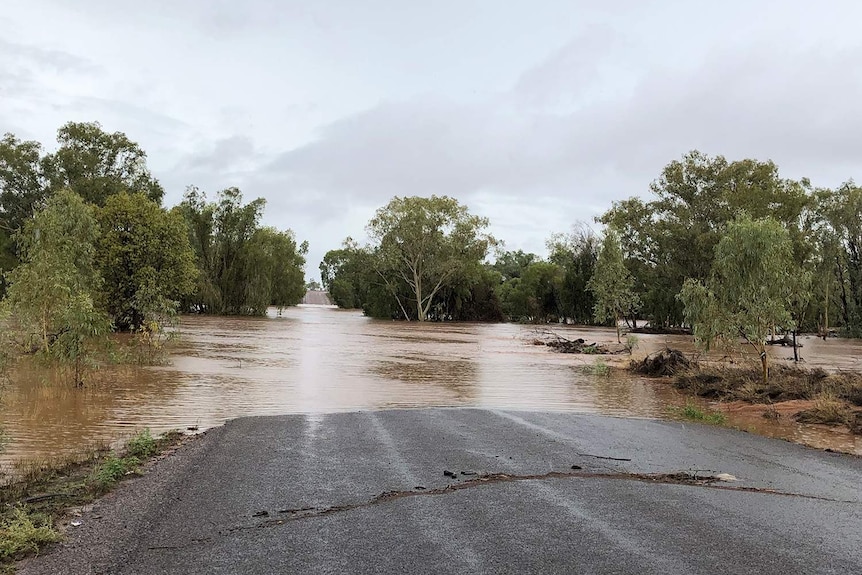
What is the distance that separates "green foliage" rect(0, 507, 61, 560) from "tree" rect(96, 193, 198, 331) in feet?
85.4

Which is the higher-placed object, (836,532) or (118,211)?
(118,211)

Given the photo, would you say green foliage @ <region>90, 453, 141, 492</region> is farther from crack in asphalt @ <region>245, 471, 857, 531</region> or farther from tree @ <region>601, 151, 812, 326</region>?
tree @ <region>601, 151, 812, 326</region>

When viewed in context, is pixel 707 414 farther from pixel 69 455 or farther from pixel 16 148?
pixel 16 148

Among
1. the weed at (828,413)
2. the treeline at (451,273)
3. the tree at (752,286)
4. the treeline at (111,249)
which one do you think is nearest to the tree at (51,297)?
the treeline at (111,249)

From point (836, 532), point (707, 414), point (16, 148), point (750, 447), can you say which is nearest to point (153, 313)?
point (707, 414)

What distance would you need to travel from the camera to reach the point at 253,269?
67250mm

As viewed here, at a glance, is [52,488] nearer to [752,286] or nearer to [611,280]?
[752,286]

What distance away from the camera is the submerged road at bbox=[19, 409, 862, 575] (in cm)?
410

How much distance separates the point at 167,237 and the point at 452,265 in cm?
4255

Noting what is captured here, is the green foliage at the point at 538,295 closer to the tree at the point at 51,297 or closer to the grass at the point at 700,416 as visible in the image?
the grass at the point at 700,416

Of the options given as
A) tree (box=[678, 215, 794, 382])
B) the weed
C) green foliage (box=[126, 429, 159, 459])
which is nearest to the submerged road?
green foliage (box=[126, 429, 159, 459])

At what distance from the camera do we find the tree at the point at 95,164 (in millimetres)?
53500

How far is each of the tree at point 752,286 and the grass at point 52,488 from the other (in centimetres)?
1342

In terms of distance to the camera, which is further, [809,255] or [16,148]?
[16,148]
